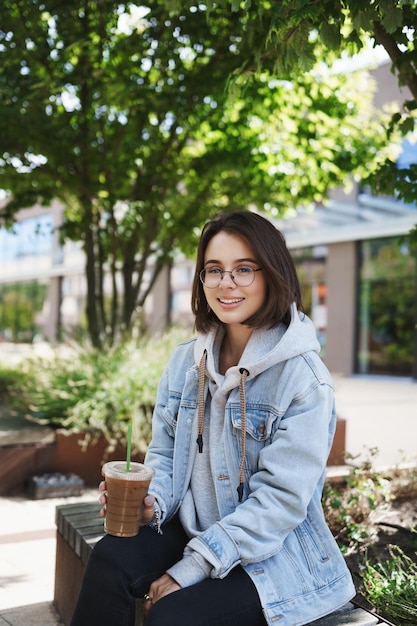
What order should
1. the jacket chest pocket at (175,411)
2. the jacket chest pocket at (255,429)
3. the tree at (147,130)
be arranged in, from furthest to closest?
the tree at (147,130), the jacket chest pocket at (175,411), the jacket chest pocket at (255,429)

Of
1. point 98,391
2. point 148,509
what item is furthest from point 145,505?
point 98,391

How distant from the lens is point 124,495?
193 cm

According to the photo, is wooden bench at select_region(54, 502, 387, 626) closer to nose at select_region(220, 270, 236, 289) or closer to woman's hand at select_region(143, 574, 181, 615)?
woman's hand at select_region(143, 574, 181, 615)

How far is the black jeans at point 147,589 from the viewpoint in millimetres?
1765

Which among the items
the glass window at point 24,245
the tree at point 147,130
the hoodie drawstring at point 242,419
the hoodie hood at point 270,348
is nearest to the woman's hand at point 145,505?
the hoodie drawstring at point 242,419

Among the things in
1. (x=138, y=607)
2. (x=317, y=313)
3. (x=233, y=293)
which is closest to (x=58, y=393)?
(x=138, y=607)

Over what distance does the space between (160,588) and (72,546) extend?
3.84ft

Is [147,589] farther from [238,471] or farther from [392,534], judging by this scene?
[392,534]

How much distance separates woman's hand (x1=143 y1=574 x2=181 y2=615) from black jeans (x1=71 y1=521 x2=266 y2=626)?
4 cm

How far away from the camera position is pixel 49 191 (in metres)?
8.36

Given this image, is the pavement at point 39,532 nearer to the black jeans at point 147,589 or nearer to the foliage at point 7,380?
the black jeans at point 147,589

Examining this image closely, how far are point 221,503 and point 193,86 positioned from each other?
5636 millimetres

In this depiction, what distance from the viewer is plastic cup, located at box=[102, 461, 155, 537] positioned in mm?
1917

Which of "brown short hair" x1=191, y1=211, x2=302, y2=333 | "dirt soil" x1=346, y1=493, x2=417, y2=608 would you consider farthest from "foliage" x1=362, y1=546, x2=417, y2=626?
"brown short hair" x1=191, y1=211, x2=302, y2=333
